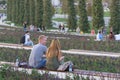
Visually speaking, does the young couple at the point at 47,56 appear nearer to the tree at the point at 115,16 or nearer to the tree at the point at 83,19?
→ the tree at the point at 115,16

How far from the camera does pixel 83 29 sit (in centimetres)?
4181

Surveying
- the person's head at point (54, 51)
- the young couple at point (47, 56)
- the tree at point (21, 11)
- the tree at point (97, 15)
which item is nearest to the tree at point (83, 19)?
the tree at point (97, 15)

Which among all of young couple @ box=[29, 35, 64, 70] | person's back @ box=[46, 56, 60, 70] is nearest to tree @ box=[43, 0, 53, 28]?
young couple @ box=[29, 35, 64, 70]

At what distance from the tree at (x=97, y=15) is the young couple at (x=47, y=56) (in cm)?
2913

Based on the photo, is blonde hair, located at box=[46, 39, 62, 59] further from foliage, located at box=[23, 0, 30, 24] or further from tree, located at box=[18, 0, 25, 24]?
tree, located at box=[18, 0, 25, 24]

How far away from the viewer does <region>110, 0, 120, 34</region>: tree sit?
38.5m

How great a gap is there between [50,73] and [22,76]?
2.45ft

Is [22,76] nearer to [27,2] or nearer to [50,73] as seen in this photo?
[50,73]

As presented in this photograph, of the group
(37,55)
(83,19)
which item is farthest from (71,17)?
(37,55)

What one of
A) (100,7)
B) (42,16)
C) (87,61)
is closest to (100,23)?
(100,7)

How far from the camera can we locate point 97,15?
4062 centimetres

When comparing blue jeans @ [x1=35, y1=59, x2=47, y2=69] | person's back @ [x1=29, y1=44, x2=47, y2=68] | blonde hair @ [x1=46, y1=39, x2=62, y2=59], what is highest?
blonde hair @ [x1=46, y1=39, x2=62, y2=59]

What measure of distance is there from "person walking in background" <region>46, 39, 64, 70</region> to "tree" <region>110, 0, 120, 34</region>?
92.3ft

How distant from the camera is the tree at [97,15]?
132 ft
